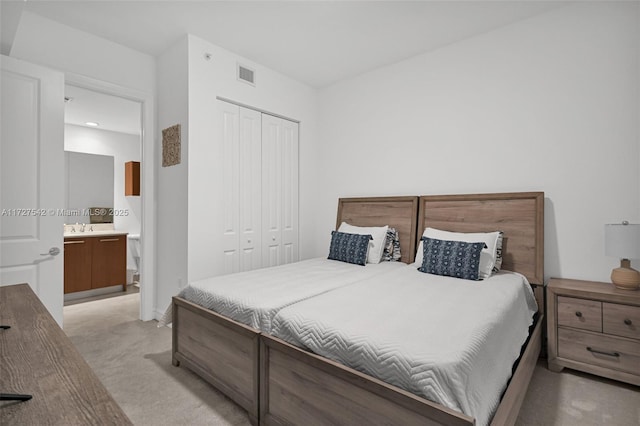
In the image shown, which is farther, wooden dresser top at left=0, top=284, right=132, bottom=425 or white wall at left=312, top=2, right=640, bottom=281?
white wall at left=312, top=2, right=640, bottom=281

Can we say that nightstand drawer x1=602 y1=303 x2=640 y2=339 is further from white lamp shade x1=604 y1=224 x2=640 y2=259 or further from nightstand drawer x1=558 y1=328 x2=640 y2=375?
white lamp shade x1=604 y1=224 x2=640 y2=259

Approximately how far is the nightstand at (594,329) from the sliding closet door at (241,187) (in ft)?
8.88

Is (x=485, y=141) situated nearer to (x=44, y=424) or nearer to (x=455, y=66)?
(x=455, y=66)

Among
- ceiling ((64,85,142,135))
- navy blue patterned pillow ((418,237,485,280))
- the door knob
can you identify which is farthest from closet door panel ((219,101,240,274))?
navy blue patterned pillow ((418,237,485,280))

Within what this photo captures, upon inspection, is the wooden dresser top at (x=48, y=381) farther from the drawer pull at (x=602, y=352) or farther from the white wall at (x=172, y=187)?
the drawer pull at (x=602, y=352)

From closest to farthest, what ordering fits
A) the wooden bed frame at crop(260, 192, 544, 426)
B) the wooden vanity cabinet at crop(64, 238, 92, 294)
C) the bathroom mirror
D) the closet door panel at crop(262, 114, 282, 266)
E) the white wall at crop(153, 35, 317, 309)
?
the wooden bed frame at crop(260, 192, 544, 426) < the white wall at crop(153, 35, 317, 309) < the closet door panel at crop(262, 114, 282, 266) < the wooden vanity cabinet at crop(64, 238, 92, 294) < the bathroom mirror

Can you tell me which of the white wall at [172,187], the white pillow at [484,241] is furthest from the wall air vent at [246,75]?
the white pillow at [484,241]

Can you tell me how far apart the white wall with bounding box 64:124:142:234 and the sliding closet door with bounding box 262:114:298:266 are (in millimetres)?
2911

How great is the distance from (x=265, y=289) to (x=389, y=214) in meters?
1.83

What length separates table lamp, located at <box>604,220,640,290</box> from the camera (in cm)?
211

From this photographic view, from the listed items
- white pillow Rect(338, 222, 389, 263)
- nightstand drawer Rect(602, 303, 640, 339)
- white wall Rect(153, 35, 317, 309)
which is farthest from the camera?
white pillow Rect(338, 222, 389, 263)

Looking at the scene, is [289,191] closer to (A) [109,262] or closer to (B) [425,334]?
(A) [109,262]

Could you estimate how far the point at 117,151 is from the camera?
17.9ft

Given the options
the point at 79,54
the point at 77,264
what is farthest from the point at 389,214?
the point at 77,264
